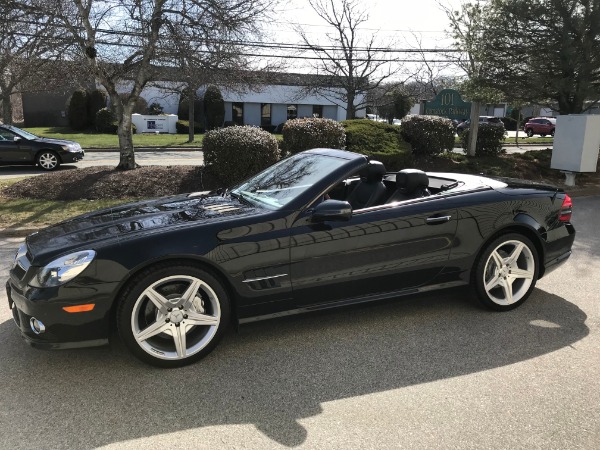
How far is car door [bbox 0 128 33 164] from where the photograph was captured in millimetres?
14938

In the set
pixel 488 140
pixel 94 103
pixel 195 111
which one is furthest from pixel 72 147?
pixel 195 111

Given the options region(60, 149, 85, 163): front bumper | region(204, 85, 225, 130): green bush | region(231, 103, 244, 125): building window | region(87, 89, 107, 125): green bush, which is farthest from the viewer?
region(231, 103, 244, 125): building window

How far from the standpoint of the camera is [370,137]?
39.9 feet

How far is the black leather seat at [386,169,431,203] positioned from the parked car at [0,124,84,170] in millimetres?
13950

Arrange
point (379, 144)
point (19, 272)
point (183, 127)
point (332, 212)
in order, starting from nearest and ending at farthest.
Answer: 1. point (19, 272)
2. point (332, 212)
3. point (379, 144)
4. point (183, 127)

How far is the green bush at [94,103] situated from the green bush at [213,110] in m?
7.45

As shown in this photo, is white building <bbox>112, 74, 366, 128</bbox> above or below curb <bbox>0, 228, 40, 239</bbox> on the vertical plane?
above

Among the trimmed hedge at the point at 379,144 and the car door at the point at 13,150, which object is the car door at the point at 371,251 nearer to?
the trimmed hedge at the point at 379,144

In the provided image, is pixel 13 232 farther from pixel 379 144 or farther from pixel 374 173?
pixel 379 144

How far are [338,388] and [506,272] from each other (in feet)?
6.62

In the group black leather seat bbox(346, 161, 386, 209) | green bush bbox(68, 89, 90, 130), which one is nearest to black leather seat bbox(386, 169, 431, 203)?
black leather seat bbox(346, 161, 386, 209)

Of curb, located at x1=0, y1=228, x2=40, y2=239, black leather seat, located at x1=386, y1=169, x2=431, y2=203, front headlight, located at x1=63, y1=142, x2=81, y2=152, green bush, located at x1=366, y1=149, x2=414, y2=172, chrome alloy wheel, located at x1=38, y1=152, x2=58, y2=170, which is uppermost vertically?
black leather seat, located at x1=386, y1=169, x2=431, y2=203

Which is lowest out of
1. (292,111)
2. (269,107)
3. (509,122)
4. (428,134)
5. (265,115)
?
(428,134)

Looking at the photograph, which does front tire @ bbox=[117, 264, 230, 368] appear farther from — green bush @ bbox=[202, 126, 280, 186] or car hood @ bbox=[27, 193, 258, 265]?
green bush @ bbox=[202, 126, 280, 186]
